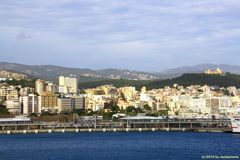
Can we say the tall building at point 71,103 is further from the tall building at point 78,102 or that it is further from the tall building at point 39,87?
the tall building at point 39,87

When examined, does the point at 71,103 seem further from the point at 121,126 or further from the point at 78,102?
the point at 121,126

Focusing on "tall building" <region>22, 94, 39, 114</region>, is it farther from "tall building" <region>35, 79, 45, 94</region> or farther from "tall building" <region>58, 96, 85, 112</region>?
"tall building" <region>35, 79, 45, 94</region>

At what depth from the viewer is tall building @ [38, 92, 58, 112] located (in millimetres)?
151625

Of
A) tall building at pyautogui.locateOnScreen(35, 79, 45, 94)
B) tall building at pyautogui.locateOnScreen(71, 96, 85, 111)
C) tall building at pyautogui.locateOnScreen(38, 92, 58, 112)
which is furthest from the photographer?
tall building at pyautogui.locateOnScreen(35, 79, 45, 94)

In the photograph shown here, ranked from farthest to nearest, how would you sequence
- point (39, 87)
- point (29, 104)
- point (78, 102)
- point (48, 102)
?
point (39, 87)
point (78, 102)
point (48, 102)
point (29, 104)

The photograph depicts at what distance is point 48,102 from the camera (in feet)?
509

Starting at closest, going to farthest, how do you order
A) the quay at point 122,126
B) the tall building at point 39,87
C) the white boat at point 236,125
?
the white boat at point 236,125 < the quay at point 122,126 < the tall building at point 39,87

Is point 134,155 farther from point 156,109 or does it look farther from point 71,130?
point 156,109

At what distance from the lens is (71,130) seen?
10556 cm

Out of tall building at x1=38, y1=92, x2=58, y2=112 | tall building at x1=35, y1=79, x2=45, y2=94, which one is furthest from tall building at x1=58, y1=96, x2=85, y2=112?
tall building at x1=35, y1=79, x2=45, y2=94

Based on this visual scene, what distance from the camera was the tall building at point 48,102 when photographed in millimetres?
151625

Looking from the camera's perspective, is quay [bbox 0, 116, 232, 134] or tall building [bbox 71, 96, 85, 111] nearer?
quay [bbox 0, 116, 232, 134]

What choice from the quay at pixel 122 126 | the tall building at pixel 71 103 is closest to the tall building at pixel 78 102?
the tall building at pixel 71 103

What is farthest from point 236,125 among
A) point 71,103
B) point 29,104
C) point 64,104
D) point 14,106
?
point 71,103
